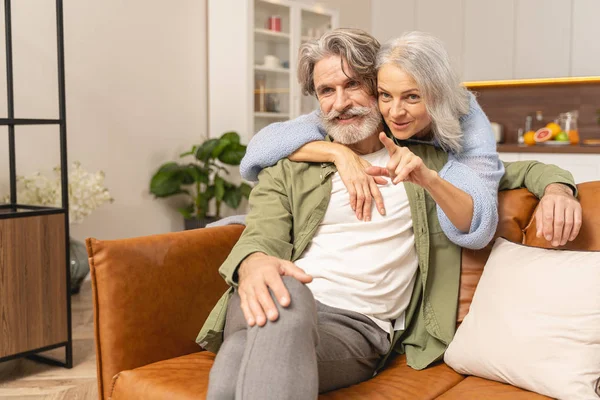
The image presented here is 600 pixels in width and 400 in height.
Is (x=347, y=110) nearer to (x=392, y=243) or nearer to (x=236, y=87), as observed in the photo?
(x=392, y=243)

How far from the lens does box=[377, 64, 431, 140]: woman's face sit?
1.70 meters

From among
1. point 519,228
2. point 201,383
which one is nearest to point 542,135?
point 519,228

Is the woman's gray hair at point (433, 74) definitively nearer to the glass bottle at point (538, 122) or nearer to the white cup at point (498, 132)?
the white cup at point (498, 132)

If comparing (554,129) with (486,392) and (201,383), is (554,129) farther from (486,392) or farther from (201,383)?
(201,383)

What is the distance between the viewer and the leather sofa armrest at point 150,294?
160 centimetres

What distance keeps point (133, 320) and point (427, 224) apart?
77cm

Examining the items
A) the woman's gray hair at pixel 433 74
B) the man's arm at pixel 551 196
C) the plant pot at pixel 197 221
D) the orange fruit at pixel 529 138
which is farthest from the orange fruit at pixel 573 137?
the woman's gray hair at pixel 433 74

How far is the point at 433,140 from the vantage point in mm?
1837

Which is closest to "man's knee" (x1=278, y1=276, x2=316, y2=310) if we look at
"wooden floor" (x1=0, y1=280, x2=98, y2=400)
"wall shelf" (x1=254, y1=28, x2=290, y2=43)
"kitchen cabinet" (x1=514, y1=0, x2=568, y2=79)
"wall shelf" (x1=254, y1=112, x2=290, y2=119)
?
"wooden floor" (x1=0, y1=280, x2=98, y2=400)

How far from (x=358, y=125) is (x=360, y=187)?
209 millimetres

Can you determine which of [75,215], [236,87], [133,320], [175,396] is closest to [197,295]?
[133,320]

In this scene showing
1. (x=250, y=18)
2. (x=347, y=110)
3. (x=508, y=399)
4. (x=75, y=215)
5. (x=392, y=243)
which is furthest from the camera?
(x=250, y=18)

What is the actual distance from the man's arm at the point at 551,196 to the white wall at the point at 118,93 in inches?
115

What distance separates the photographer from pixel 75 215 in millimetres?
3584
